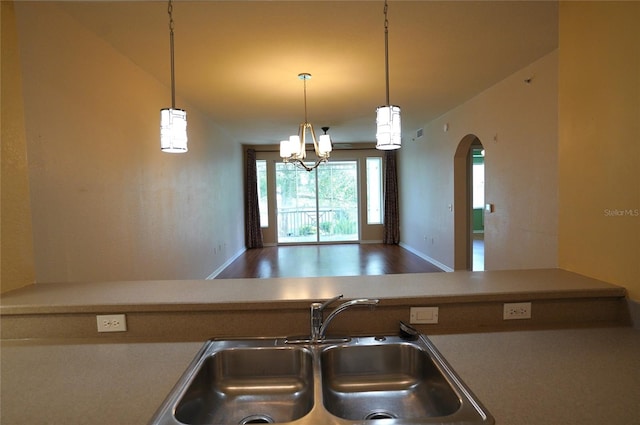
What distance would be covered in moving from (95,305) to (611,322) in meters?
2.09

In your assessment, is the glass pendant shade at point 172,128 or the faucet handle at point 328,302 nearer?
the faucet handle at point 328,302

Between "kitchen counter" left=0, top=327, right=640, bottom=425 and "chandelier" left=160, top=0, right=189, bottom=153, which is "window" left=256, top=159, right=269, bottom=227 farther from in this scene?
"kitchen counter" left=0, top=327, right=640, bottom=425

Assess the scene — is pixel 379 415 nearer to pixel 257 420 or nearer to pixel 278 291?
pixel 257 420

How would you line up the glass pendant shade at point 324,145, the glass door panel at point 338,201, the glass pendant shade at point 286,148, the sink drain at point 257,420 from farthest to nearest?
the glass door panel at point 338,201
the glass pendant shade at point 286,148
the glass pendant shade at point 324,145
the sink drain at point 257,420

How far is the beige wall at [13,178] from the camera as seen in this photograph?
1554 mm

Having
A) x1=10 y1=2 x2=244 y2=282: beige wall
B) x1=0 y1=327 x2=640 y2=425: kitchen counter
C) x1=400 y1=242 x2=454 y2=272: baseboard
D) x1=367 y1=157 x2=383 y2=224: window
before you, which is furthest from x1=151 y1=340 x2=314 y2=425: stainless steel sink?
x1=367 y1=157 x2=383 y2=224: window

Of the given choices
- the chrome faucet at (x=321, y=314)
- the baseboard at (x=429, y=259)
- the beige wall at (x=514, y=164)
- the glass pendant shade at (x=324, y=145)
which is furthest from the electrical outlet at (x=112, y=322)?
the baseboard at (x=429, y=259)

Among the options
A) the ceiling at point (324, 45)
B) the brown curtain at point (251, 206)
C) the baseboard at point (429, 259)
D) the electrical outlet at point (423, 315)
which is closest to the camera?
the electrical outlet at point (423, 315)

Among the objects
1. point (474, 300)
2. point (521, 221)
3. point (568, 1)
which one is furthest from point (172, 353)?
point (521, 221)

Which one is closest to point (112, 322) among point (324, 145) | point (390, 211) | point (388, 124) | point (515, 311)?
point (388, 124)

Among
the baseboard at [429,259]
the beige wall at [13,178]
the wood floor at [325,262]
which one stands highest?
the beige wall at [13,178]

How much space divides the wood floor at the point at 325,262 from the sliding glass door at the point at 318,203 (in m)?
0.57

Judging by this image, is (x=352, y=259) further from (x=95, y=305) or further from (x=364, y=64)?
(x=95, y=305)

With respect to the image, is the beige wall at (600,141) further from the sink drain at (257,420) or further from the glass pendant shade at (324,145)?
the glass pendant shade at (324,145)
